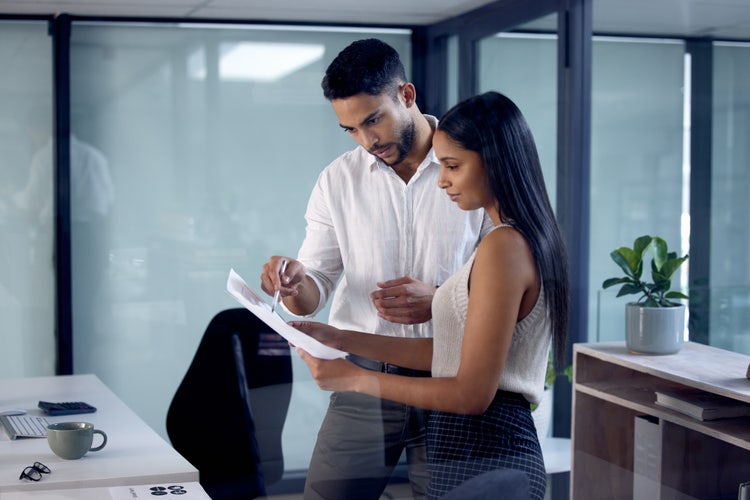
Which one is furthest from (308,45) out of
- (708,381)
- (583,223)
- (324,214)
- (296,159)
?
(708,381)

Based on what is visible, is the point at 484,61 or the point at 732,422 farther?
the point at 484,61

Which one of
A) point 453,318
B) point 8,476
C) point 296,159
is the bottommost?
point 8,476

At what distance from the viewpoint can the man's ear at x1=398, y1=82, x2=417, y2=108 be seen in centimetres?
169

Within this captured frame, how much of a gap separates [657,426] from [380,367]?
88cm

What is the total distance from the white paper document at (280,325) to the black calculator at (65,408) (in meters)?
0.59

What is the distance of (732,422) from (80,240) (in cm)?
238

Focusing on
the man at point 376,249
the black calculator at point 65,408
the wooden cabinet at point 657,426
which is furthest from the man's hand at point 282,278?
the wooden cabinet at point 657,426

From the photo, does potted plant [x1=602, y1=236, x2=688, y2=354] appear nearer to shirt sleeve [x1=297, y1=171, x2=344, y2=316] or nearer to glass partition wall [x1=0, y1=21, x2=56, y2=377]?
shirt sleeve [x1=297, y1=171, x2=344, y2=316]

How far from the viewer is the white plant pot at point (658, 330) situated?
7.41ft

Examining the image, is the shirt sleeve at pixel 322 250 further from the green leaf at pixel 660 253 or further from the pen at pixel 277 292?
the green leaf at pixel 660 253

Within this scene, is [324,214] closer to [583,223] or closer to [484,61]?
[484,61]

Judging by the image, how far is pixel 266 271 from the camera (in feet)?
5.90

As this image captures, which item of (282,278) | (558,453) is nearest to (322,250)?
(282,278)

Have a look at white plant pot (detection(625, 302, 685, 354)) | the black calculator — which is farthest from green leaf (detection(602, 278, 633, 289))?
the black calculator
